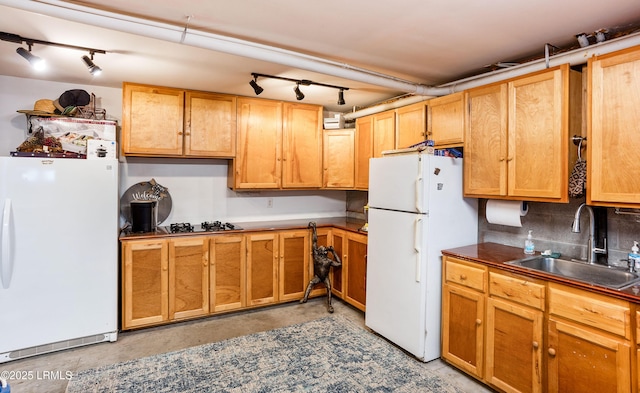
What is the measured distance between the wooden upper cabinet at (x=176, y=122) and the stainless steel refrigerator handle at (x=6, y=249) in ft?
3.46

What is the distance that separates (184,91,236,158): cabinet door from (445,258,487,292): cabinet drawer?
98.8 inches

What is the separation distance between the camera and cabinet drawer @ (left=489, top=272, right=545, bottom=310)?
6.90ft

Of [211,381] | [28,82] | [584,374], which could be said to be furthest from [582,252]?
[28,82]

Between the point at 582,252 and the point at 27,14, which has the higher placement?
the point at 27,14

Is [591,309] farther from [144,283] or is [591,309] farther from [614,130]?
[144,283]

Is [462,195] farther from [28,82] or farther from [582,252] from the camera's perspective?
[28,82]

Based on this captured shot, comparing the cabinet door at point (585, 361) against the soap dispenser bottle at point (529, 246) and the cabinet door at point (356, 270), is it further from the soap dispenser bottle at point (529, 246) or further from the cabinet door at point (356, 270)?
the cabinet door at point (356, 270)

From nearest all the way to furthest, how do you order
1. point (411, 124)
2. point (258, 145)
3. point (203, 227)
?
point (411, 124) → point (203, 227) → point (258, 145)

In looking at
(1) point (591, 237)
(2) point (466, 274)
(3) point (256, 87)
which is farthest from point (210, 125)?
(1) point (591, 237)

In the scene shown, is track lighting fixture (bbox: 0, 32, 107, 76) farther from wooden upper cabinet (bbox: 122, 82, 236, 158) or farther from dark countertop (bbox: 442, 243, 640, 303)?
dark countertop (bbox: 442, 243, 640, 303)

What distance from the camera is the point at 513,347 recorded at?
224cm

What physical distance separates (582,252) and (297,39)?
2.51 meters

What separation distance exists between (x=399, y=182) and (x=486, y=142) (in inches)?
28.8

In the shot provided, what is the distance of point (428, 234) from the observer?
2723 millimetres
